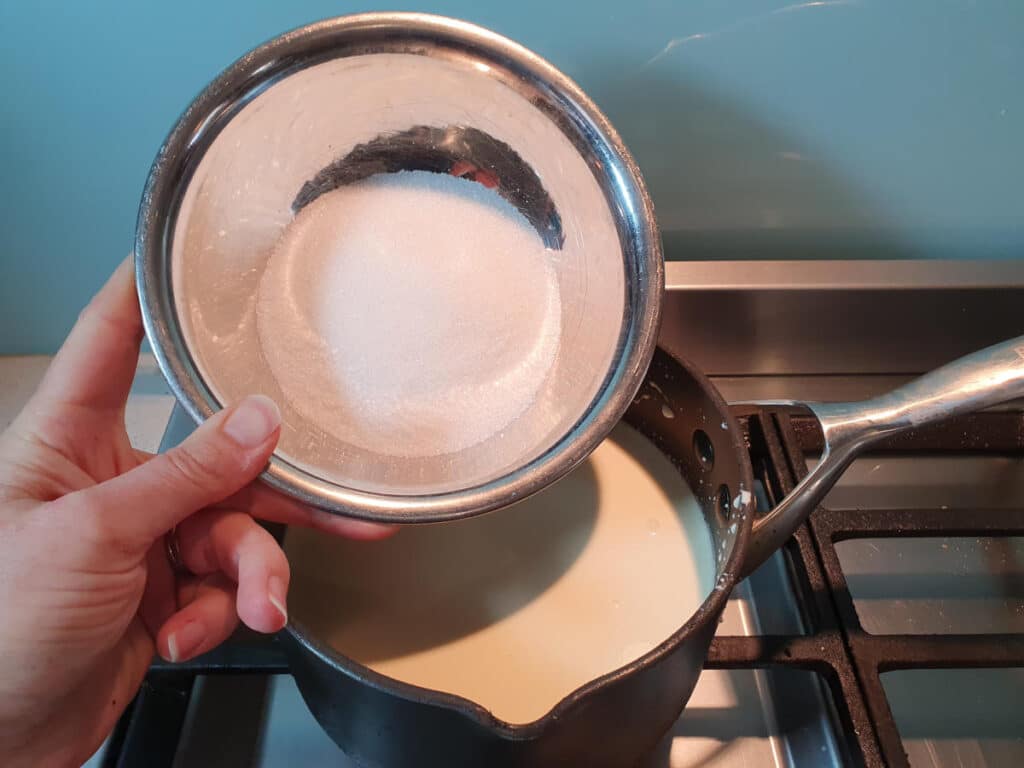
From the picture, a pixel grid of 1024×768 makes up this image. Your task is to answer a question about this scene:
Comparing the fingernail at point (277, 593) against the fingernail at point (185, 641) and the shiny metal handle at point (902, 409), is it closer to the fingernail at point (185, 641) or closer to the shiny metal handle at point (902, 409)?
the fingernail at point (185, 641)

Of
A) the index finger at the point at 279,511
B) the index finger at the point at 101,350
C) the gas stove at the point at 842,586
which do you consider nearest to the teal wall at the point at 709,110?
the gas stove at the point at 842,586

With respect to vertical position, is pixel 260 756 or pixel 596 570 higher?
pixel 596 570

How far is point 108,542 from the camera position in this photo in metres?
0.42

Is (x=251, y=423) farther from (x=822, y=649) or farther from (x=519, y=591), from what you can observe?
(x=822, y=649)

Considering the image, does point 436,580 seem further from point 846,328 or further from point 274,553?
point 846,328

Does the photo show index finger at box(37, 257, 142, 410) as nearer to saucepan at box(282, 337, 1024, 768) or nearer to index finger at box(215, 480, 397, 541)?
index finger at box(215, 480, 397, 541)

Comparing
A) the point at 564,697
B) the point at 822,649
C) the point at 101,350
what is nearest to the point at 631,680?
the point at 564,697

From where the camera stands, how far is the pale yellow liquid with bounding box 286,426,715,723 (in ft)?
1.74

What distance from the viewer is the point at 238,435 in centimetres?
40

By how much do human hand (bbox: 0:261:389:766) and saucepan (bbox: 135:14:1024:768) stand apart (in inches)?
1.2

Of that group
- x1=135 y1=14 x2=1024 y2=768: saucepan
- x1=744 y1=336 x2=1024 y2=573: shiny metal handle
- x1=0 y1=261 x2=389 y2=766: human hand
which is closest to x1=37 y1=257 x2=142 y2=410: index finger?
x1=0 y1=261 x2=389 y2=766: human hand

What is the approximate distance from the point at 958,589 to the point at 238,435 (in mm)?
534

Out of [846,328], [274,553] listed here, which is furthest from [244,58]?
[846,328]

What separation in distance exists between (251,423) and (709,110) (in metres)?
0.42
